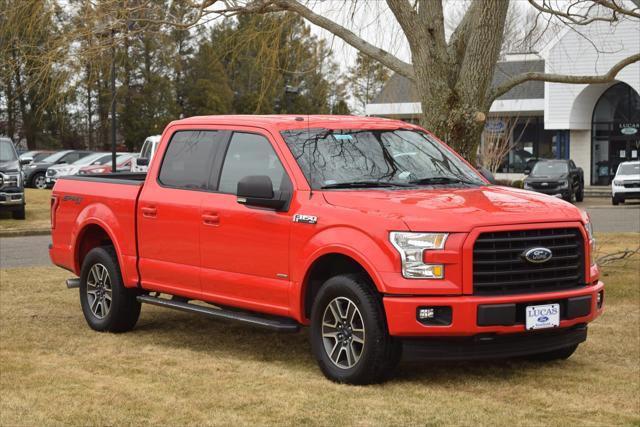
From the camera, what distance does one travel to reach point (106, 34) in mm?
13617

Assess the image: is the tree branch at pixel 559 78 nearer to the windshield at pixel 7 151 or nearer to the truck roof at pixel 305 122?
the truck roof at pixel 305 122

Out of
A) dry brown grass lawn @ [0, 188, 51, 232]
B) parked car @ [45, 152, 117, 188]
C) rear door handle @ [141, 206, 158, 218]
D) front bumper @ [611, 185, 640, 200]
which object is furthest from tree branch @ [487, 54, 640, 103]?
parked car @ [45, 152, 117, 188]

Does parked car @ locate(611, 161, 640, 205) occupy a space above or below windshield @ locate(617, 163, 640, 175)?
below

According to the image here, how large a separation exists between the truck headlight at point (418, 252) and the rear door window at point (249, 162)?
4.63 feet

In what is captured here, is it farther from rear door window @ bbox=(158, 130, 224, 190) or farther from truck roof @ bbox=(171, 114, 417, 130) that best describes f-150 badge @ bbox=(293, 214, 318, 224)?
rear door window @ bbox=(158, 130, 224, 190)

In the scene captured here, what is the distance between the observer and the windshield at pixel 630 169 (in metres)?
38.0

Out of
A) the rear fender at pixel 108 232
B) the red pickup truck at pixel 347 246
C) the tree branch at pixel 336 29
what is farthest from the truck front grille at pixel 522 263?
the tree branch at pixel 336 29

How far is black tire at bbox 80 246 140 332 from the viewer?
9719 millimetres

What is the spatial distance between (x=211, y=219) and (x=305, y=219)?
44.8 inches

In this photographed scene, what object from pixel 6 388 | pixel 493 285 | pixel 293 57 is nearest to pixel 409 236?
pixel 493 285

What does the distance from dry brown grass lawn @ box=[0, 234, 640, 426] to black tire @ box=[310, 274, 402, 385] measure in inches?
4.8

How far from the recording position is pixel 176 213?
9000 mm

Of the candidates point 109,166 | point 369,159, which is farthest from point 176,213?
point 109,166

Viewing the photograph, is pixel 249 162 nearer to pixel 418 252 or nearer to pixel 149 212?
pixel 149 212
